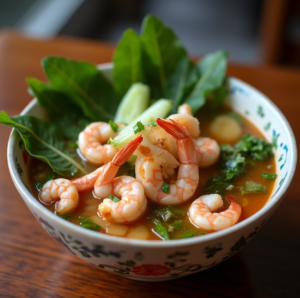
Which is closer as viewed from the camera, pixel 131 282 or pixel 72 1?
pixel 131 282

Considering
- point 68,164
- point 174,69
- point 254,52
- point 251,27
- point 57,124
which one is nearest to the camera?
point 68,164

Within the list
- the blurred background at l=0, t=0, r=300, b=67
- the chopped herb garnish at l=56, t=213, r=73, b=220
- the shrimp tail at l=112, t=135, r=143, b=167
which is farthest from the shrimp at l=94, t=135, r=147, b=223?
the blurred background at l=0, t=0, r=300, b=67

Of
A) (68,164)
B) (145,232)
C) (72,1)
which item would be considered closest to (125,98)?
(68,164)

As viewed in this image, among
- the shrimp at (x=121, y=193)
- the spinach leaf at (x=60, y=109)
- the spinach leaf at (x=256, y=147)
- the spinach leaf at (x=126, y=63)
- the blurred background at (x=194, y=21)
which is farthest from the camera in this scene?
the blurred background at (x=194, y=21)

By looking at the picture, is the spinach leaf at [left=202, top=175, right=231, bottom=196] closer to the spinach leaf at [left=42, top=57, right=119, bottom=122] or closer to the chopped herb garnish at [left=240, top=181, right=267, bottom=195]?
the chopped herb garnish at [left=240, top=181, right=267, bottom=195]

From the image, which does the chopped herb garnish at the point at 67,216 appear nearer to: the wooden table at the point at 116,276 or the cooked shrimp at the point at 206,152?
the wooden table at the point at 116,276

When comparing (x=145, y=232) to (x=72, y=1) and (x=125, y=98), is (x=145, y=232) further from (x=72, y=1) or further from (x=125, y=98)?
(x=72, y=1)

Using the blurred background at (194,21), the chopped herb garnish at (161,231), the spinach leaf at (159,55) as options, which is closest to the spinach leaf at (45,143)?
the chopped herb garnish at (161,231)
